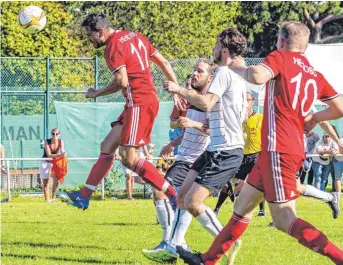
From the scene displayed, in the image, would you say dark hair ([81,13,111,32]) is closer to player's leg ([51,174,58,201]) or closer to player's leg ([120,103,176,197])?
player's leg ([120,103,176,197])

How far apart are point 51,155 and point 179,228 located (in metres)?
11.2

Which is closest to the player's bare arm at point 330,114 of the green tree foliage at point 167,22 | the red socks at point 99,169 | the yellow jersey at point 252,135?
the red socks at point 99,169

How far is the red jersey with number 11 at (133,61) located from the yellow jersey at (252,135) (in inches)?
152

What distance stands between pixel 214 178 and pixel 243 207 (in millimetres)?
565

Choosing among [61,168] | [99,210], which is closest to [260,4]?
[61,168]

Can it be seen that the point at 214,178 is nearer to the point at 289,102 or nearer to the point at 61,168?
the point at 289,102

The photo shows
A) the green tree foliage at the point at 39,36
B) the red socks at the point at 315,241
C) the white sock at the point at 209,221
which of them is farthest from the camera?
the green tree foliage at the point at 39,36

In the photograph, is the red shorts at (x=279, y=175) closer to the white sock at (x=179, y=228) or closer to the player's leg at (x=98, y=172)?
the white sock at (x=179, y=228)

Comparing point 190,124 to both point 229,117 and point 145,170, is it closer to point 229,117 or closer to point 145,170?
point 229,117

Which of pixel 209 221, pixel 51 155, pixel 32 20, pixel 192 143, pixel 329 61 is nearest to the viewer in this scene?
pixel 209 221

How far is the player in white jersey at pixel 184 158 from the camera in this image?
8.63 meters

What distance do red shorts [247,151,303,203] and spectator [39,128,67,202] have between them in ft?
42.6

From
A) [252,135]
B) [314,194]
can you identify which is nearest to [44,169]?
[252,135]

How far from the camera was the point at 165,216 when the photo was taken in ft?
30.8
